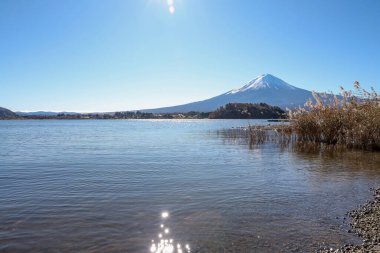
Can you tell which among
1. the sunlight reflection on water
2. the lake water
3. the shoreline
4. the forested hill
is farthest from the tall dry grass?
the forested hill

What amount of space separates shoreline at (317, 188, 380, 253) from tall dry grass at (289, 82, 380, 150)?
12.9m

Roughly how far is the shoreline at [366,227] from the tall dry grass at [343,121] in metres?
12.9

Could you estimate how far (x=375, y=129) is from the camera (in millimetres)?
20703

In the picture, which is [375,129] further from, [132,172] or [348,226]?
[348,226]

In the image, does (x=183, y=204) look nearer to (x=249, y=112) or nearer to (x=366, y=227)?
(x=366, y=227)

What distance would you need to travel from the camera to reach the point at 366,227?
693cm

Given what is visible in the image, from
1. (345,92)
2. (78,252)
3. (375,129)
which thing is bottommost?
(78,252)

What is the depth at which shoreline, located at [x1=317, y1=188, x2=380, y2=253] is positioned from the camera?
5881mm

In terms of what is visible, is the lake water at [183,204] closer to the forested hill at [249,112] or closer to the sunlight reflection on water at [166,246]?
the sunlight reflection on water at [166,246]

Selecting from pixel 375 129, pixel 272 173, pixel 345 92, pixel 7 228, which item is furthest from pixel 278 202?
pixel 345 92

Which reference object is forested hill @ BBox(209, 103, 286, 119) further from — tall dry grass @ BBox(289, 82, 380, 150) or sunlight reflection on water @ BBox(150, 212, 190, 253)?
sunlight reflection on water @ BBox(150, 212, 190, 253)

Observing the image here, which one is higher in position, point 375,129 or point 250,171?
point 375,129

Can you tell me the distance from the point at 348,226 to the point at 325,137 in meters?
18.7

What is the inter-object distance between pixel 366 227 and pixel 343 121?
1730 cm
